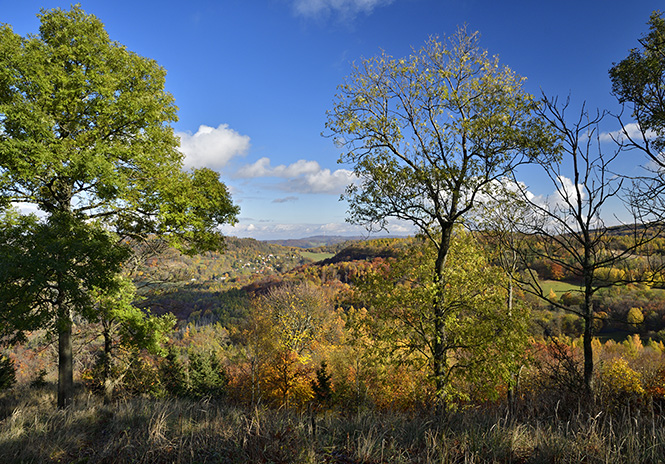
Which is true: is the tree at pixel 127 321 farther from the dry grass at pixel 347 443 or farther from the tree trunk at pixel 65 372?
the dry grass at pixel 347 443

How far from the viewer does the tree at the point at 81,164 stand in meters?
7.00

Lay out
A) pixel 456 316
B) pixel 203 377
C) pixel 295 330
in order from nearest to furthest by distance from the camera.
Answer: pixel 456 316
pixel 203 377
pixel 295 330

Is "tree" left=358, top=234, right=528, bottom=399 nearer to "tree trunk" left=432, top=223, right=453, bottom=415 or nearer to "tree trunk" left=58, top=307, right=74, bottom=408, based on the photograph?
"tree trunk" left=432, top=223, right=453, bottom=415

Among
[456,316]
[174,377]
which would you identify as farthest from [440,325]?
[174,377]

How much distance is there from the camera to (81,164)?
730 centimetres

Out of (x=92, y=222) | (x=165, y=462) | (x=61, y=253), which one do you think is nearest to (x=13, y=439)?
(x=165, y=462)

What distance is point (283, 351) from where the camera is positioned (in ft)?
110

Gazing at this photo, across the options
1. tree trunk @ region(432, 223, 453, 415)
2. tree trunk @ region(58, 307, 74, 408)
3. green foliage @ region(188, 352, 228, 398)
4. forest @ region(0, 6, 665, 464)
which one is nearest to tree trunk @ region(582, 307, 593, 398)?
forest @ region(0, 6, 665, 464)

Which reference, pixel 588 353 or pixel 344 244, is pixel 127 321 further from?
pixel 588 353

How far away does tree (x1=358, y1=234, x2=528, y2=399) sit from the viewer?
8.35 m

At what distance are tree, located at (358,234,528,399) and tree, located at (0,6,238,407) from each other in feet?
20.6

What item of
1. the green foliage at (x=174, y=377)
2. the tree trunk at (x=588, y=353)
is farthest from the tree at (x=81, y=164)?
the green foliage at (x=174, y=377)

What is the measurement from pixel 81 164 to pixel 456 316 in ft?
35.4

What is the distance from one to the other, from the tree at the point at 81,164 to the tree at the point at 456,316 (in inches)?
247
